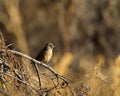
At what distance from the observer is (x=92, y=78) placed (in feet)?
25.2

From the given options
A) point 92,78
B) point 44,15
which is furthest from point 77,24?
point 92,78

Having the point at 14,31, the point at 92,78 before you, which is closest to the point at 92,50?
the point at 14,31

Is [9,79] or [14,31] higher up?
[14,31]

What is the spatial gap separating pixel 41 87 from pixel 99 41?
47.9 feet

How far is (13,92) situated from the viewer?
23.9 feet

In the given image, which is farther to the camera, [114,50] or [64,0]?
[64,0]

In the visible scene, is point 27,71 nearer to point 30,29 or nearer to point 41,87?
point 41,87

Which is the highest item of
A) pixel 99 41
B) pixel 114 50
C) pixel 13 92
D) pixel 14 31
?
pixel 99 41

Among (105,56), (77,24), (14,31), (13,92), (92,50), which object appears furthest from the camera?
(77,24)

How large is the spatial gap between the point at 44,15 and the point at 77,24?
1.14 metres

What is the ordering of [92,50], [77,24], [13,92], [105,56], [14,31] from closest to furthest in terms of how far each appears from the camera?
[13,92] < [14,31] < [105,56] < [92,50] < [77,24]

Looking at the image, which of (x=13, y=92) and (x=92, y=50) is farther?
(x=92, y=50)

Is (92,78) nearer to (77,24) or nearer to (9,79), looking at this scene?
(9,79)

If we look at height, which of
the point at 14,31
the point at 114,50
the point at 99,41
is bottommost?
the point at 14,31
